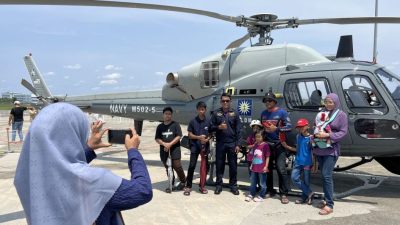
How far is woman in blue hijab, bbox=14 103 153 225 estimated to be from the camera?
56.1 inches

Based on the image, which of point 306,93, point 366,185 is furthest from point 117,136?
point 366,185

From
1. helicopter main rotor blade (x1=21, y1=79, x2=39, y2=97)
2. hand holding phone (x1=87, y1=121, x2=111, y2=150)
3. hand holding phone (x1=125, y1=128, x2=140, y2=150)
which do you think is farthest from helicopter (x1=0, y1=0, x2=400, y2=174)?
helicopter main rotor blade (x1=21, y1=79, x2=39, y2=97)

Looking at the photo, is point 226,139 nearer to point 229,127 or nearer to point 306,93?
point 229,127

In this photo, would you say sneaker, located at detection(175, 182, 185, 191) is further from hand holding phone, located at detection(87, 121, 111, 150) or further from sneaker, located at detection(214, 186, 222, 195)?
hand holding phone, located at detection(87, 121, 111, 150)

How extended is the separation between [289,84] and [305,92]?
344 mm

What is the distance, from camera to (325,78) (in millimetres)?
6789

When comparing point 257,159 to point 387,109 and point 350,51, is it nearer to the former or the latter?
point 387,109

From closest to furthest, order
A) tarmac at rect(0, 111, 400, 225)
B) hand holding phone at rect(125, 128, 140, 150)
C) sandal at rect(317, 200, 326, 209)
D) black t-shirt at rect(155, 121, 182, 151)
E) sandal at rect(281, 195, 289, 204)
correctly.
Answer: hand holding phone at rect(125, 128, 140, 150), tarmac at rect(0, 111, 400, 225), sandal at rect(317, 200, 326, 209), sandal at rect(281, 195, 289, 204), black t-shirt at rect(155, 121, 182, 151)

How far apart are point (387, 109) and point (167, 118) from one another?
374 centimetres

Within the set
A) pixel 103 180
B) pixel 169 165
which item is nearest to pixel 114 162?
pixel 169 165

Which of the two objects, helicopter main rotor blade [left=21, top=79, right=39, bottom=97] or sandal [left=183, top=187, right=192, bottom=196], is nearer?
sandal [left=183, top=187, right=192, bottom=196]

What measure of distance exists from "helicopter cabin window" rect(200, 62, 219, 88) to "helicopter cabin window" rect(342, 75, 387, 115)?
2.73m

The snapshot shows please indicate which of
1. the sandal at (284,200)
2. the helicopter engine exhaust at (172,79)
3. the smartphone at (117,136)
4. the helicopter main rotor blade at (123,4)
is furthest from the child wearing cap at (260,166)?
the smartphone at (117,136)

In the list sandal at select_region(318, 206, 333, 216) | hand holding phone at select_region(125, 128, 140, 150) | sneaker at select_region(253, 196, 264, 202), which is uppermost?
hand holding phone at select_region(125, 128, 140, 150)
